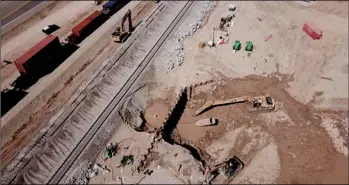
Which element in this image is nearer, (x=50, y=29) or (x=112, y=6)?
(x=50, y=29)

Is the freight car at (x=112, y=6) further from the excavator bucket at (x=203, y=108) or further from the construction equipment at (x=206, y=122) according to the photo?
the construction equipment at (x=206, y=122)

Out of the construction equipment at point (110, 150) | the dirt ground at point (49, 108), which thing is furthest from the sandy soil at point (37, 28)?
the construction equipment at point (110, 150)

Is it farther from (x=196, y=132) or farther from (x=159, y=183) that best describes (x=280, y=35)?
(x=159, y=183)

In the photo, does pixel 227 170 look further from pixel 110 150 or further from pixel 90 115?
pixel 90 115

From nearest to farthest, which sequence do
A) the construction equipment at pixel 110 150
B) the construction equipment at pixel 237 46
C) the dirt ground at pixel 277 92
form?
the construction equipment at pixel 110 150 → the dirt ground at pixel 277 92 → the construction equipment at pixel 237 46

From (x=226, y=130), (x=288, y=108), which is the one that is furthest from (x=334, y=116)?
(x=226, y=130)

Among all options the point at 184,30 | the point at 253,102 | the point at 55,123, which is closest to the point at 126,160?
the point at 55,123

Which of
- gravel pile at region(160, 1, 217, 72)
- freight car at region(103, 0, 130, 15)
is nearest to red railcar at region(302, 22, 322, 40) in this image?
gravel pile at region(160, 1, 217, 72)
